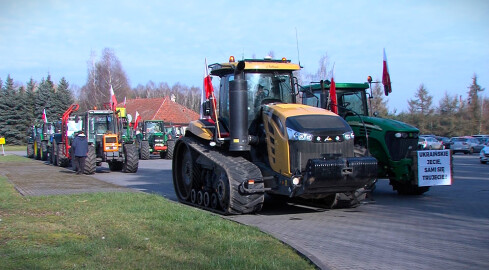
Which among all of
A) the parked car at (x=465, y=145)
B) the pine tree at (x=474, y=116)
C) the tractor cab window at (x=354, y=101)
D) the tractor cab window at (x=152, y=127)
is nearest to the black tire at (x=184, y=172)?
the tractor cab window at (x=354, y=101)

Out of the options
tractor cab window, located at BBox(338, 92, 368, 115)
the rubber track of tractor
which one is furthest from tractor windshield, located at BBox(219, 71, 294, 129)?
tractor cab window, located at BBox(338, 92, 368, 115)

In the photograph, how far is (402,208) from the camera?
11828mm

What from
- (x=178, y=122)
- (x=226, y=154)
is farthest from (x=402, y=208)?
(x=178, y=122)

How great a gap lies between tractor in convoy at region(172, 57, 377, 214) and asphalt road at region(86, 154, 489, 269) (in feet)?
1.87

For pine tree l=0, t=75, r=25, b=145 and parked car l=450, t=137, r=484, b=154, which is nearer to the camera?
parked car l=450, t=137, r=484, b=154

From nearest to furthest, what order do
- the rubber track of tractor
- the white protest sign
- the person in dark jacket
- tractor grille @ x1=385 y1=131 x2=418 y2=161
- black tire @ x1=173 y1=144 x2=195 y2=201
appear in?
the rubber track of tractor, the white protest sign, black tire @ x1=173 y1=144 x2=195 y2=201, tractor grille @ x1=385 y1=131 x2=418 y2=161, the person in dark jacket

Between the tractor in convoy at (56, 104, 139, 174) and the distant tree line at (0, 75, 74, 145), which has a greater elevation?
the distant tree line at (0, 75, 74, 145)

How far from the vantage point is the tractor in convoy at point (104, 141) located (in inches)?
898

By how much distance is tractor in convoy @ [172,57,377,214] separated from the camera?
10031 mm

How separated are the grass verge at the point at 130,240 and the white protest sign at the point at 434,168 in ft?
18.4

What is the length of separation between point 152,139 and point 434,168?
2736 cm

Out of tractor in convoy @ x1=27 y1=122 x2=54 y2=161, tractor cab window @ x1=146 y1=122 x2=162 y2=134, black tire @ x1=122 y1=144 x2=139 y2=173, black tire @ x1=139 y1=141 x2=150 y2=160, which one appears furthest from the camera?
tractor cab window @ x1=146 y1=122 x2=162 y2=134

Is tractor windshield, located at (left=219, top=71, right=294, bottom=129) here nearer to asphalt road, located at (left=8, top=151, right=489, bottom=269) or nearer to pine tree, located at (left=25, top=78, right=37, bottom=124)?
asphalt road, located at (left=8, top=151, right=489, bottom=269)

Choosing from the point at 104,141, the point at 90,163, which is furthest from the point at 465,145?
the point at 90,163
